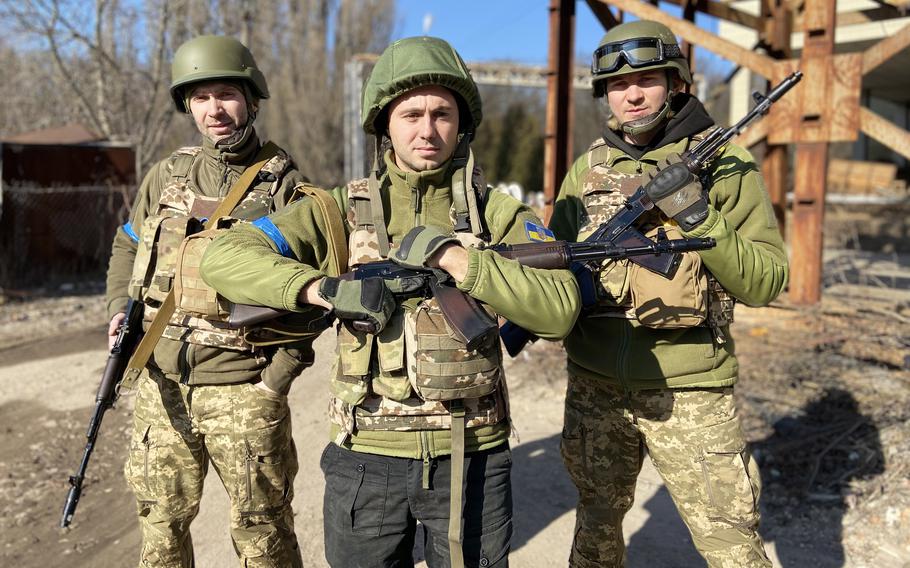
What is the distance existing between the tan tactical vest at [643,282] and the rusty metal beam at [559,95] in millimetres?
4258

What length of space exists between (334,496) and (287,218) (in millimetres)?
780

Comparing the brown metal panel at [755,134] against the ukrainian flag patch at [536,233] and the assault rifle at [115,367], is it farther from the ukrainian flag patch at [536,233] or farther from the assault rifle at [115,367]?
the assault rifle at [115,367]

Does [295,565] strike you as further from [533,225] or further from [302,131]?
[302,131]

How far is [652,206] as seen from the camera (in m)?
2.18

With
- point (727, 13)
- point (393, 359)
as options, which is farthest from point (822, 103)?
point (393, 359)

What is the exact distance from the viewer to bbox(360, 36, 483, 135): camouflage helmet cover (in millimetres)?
1815

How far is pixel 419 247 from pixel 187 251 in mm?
993

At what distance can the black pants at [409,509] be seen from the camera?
1.87 metres

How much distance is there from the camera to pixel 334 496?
76.0 inches

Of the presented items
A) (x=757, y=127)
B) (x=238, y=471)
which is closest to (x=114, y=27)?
(x=757, y=127)

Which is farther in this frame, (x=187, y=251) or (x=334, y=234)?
(x=187, y=251)

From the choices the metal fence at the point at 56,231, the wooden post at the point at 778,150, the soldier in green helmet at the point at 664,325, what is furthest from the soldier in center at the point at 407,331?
the metal fence at the point at 56,231

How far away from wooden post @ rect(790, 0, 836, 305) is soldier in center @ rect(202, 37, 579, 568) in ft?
13.8

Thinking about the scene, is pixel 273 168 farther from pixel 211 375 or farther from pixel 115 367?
pixel 115 367
